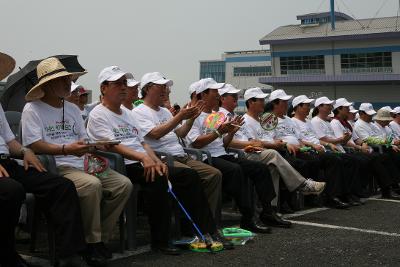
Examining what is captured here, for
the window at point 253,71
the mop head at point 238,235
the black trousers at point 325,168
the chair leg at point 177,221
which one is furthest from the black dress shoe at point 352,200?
the window at point 253,71

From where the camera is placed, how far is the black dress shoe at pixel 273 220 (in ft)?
18.8

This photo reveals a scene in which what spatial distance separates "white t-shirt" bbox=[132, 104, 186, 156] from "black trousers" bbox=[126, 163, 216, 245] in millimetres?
514

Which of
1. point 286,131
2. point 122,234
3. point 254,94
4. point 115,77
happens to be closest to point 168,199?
point 122,234

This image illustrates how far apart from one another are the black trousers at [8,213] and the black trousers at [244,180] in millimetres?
2421

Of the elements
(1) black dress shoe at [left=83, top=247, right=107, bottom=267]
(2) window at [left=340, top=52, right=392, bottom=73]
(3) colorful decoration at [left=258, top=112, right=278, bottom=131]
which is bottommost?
(1) black dress shoe at [left=83, top=247, right=107, bottom=267]

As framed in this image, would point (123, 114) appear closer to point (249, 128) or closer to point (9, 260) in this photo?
point (9, 260)

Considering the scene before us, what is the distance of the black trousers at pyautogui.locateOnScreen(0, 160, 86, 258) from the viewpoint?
3.70 m

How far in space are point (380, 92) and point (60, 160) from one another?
45050mm

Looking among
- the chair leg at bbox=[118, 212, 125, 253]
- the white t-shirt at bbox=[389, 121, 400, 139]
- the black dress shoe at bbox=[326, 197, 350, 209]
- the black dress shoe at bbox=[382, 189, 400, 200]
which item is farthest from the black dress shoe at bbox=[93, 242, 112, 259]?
the white t-shirt at bbox=[389, 121, 400, 139]

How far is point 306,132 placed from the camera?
8.15 m

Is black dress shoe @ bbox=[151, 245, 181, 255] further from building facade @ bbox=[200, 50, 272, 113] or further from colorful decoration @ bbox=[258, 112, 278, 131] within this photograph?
building facade @ bbox=[200, 50, 272, 113]

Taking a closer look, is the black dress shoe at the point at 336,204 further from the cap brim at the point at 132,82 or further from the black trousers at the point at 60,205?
the black trousers at the point at 60,205

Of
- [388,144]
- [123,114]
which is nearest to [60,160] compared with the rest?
[123,114]

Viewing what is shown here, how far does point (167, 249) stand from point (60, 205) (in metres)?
1.16
